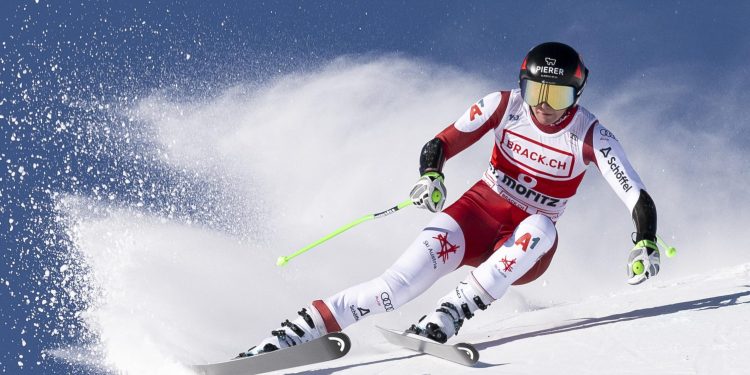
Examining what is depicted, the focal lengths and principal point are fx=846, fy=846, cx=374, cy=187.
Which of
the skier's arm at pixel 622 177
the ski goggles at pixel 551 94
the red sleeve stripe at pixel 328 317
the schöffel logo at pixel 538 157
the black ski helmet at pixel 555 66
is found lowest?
the red sleeve stripe at pixel 328 317

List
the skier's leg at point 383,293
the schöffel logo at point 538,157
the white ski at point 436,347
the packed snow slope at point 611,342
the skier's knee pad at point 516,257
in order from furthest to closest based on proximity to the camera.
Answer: the schöffel logo at point 538,157
the skier's knee pad at point 516,257
the skier's leg at point 383,293
the white ski at point 436,347
the packed snow slope at point 611,342

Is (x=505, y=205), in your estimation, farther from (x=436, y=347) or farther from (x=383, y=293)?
(x=436, y=347)

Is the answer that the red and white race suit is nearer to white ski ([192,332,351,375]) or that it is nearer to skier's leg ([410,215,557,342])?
skier's leg ([410,215,557,342])

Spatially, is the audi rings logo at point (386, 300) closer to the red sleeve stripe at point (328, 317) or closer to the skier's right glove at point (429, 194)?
the red sleeve stripe at point (328, 317)

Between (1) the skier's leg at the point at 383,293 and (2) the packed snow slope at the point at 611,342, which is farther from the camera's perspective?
(1) the skier's leg at the point at 383,293

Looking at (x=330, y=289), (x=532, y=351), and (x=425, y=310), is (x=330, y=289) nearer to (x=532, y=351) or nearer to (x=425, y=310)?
(x=425, y=310)

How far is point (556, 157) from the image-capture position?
16.9 feet

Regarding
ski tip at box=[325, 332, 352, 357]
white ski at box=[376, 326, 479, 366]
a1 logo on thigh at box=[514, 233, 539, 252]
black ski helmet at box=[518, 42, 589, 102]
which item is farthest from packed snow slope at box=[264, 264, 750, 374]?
black ski helmet at box=[518, 42, 589, 102]

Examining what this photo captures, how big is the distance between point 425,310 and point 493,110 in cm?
513

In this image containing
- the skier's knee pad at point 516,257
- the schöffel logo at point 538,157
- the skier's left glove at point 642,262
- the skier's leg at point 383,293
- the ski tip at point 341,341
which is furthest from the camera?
the schöffel logo at point 538,157

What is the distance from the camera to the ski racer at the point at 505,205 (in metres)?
4.71

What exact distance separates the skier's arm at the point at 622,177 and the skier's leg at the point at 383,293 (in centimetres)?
95

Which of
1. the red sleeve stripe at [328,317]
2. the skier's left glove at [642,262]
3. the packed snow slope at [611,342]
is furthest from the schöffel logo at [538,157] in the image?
the red sleeve stripe at [328,317]

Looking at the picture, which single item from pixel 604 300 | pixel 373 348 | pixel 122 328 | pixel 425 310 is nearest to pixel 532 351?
pixel 373 348
